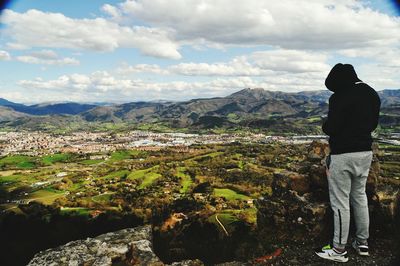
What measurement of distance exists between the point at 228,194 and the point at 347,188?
44088mm

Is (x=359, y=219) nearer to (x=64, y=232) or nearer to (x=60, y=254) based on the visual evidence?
(x=60, y=254)

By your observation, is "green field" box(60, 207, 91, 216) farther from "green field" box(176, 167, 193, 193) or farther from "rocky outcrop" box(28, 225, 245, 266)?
"rocky outcrop" box(28, 225, 245, 266)

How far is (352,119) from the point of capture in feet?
30.4

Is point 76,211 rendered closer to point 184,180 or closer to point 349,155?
point 184,180

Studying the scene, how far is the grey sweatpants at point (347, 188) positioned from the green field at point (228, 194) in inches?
1547

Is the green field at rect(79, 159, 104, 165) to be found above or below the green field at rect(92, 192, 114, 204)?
below

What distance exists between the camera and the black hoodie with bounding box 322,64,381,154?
30.3ft

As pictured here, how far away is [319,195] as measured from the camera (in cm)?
1240

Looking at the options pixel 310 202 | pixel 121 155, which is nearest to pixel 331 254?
pixel 310 202

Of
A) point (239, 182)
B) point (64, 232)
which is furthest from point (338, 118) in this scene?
point (239, 182)

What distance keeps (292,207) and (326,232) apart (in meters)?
1.31

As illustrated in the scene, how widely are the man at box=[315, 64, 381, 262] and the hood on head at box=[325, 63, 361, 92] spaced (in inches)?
6.2

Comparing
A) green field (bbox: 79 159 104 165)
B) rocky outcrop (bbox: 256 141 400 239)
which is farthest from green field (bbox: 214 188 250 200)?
green field (bbox: 79 159 104 165)

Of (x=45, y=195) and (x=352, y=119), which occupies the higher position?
(x=352, y=119)
